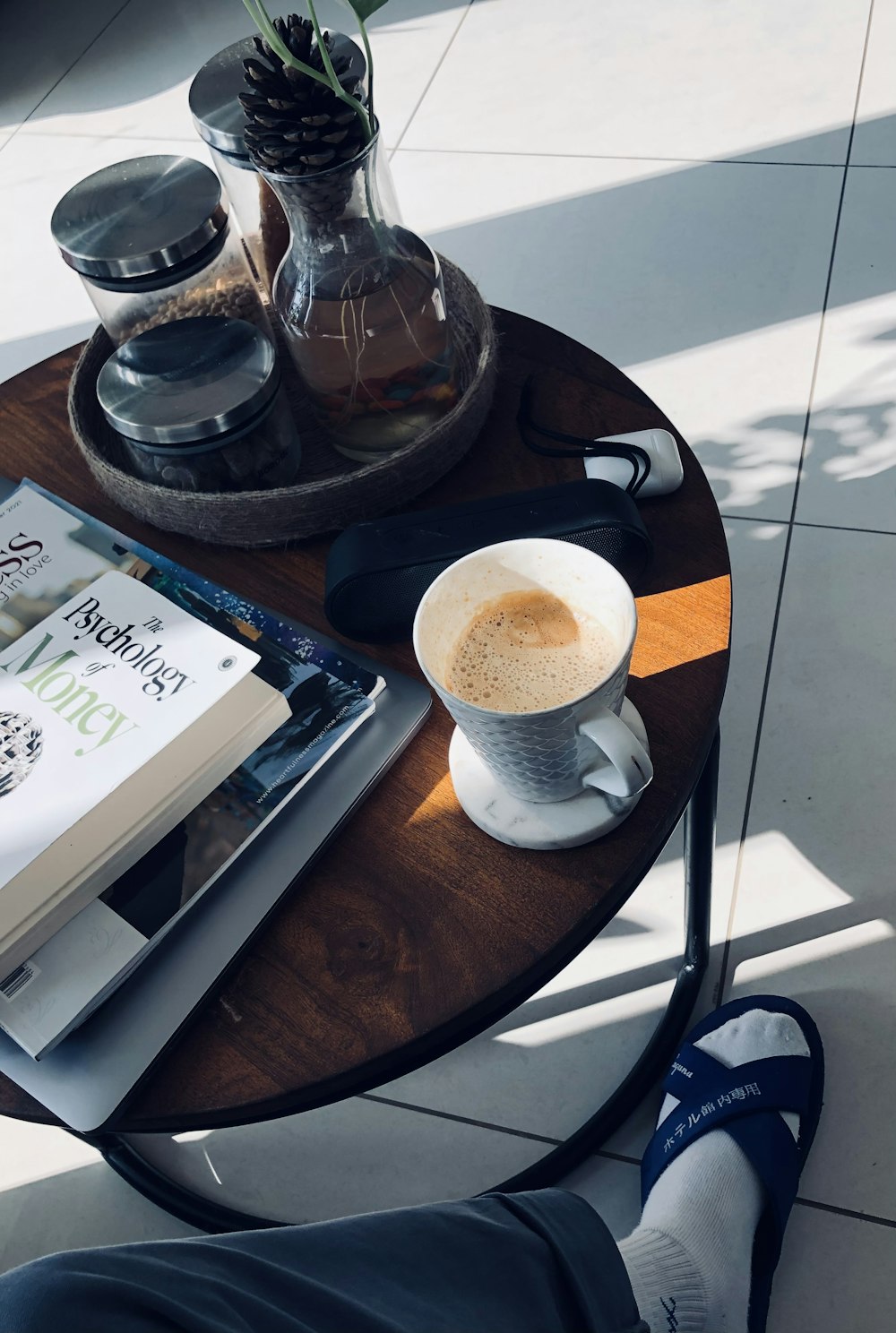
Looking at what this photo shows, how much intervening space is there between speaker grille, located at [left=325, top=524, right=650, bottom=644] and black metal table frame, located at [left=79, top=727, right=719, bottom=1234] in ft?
1.18

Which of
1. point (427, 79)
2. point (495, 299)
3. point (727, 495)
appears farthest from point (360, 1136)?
point (427, 79)

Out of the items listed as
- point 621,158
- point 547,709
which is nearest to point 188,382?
point 547,709

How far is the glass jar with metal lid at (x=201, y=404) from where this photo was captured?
28.7 inches

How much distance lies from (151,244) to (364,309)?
162 mm

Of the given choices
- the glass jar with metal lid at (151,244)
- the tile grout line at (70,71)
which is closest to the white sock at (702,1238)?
the glass jar with metal lid at (151,244)

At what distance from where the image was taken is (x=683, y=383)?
5.37 feet

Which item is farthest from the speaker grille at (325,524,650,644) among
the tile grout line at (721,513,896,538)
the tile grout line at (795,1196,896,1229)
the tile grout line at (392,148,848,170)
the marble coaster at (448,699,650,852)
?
the tile grout line at (392,148,848,170)

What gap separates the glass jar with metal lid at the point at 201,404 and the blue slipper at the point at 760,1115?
702 mm

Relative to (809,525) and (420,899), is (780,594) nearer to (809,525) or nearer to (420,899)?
(809,525)

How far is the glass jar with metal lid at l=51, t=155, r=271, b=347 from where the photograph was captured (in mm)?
751

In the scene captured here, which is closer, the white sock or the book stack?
the book stack

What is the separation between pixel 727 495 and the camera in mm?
1517

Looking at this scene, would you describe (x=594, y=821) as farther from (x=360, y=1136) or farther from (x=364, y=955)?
(x=360, y=1136)

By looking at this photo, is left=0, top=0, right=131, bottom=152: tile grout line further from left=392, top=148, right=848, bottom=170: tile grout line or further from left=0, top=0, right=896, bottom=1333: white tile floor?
left=392, top=148, right=848, bottom=170: tile grout line
